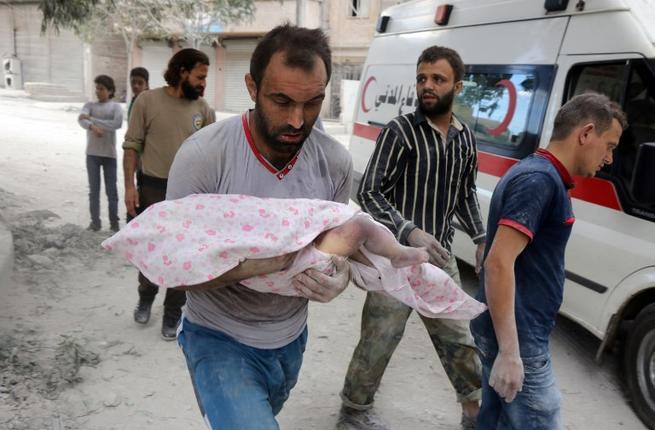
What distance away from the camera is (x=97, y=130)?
613cm

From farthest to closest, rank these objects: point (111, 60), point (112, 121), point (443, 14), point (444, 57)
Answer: point (111, 60) < point (112, 121) < point (443, 14) < point (444, 57)

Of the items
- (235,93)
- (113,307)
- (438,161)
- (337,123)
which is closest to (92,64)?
(235,93)

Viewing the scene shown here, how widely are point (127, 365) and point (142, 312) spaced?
0.66 m

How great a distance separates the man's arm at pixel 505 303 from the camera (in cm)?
188

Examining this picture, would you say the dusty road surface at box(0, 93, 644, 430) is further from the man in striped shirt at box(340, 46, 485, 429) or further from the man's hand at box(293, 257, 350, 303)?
the man's hand at box(293, 257, 350, 303)

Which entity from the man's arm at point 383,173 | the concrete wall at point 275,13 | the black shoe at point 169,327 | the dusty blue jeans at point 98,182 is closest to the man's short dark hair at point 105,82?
the dusty blue jeans at point 98,182

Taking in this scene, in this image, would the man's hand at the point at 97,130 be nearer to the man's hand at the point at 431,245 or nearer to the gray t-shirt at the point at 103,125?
the gray t-shirt at the point at 103,125

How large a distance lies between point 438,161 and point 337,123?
20896 millimetres

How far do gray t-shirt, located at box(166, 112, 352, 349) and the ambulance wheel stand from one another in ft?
8.35

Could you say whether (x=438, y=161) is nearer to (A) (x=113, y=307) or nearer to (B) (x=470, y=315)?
(B) (x=470, y=315)

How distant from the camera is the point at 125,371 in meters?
3.49

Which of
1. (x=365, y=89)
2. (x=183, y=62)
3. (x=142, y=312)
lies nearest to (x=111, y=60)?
(x=365, y=89)

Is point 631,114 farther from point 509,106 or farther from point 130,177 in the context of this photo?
point 130,177

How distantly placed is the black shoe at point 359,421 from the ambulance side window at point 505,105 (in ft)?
7.78
